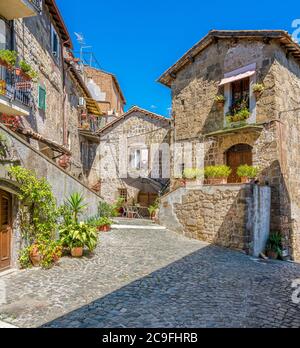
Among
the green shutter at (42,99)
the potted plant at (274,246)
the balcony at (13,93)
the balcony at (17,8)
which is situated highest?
the balcony at (17,8)

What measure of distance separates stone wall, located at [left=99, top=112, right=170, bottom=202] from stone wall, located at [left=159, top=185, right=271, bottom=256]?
24.0ft

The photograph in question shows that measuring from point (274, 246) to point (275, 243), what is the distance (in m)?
0.19

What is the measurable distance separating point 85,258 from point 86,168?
561 inches

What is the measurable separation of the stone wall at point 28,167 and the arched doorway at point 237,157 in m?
8.15

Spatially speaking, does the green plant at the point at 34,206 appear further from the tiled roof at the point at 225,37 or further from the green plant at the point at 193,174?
the tiled roof at the point at 225,37

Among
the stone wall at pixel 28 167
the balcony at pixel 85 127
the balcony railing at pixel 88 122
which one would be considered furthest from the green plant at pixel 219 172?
the balcony railing at pixel 88 122

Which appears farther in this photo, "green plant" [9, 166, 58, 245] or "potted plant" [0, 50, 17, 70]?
"potted plant" [0, 50, 17, 70]

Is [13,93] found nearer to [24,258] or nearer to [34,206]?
[34,206]

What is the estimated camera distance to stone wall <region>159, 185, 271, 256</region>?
442 inches

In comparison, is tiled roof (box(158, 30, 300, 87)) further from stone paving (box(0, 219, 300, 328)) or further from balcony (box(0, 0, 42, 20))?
stone paving (box(0, 219, 300, 328))

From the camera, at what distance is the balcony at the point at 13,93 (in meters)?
9.60

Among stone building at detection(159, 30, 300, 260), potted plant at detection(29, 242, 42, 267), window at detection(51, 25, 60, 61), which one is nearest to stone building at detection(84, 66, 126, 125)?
window at detection(51, 25, 60, 61)

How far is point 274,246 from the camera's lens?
1162 cm
